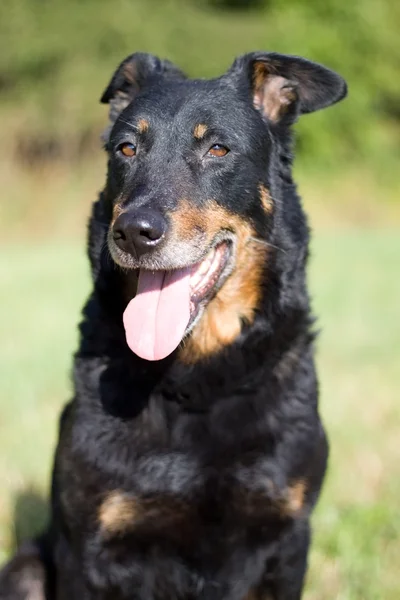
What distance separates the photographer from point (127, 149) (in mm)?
3449

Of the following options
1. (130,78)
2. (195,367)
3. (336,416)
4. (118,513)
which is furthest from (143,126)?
(336,416)

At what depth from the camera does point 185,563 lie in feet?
10.4

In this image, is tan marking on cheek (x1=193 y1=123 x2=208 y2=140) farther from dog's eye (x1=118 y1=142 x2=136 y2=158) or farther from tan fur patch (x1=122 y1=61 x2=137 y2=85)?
tan fur patch (x1=122 y1=61 x2=137 y2=85)

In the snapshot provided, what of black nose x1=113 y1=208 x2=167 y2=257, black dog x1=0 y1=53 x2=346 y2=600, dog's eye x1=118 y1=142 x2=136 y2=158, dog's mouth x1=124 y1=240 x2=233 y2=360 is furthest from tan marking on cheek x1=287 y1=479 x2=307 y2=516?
dog's eye x1=118 y1=142 x2=136 y2=158

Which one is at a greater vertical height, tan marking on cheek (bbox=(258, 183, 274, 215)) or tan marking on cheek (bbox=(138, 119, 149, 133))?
tan marking on cheek (bbox=(138, 119, 149, 133))

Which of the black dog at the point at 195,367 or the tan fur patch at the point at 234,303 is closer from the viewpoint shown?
the black dog at the point at 195,367

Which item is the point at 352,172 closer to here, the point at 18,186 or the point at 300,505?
the point at 18,186

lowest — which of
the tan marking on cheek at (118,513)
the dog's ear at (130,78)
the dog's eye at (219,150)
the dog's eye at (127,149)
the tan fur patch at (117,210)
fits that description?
the tan marking on cheek at (118,513)

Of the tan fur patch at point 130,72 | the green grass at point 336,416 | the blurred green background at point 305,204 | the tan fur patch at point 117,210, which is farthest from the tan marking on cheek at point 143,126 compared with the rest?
the blurred green background at point 305,204

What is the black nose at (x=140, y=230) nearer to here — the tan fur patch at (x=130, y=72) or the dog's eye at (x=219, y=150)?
the dog's eye at (x=219, y=150)

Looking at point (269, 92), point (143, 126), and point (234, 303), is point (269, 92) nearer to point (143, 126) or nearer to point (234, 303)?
point (143, 126)

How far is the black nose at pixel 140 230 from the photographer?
9.85 feet

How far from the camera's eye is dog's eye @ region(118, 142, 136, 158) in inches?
135

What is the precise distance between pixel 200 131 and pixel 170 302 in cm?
77
